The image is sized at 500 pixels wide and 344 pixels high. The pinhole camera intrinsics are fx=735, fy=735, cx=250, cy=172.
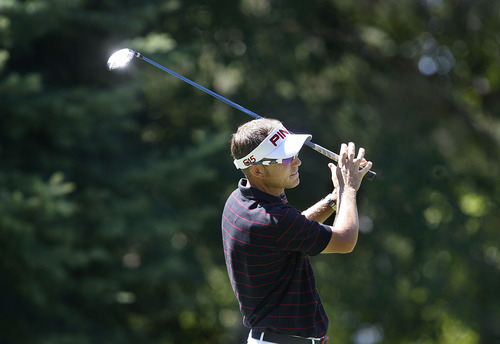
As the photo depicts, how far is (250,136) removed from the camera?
10.1 ft

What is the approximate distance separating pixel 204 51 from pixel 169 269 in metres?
4.05

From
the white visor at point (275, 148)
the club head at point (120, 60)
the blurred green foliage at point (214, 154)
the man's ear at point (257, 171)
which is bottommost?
the man's ear at point (257, 171)

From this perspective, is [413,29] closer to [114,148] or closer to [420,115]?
[420,115]

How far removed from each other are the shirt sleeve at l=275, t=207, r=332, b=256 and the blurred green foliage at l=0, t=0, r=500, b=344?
4298 mm

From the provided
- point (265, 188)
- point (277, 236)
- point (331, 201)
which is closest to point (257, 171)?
point (265, 188)

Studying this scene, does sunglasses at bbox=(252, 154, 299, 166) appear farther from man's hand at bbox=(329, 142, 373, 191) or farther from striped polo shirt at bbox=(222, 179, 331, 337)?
man's hand at bbox=(329, 142, 373, 191)

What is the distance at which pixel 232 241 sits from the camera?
9.97 feet

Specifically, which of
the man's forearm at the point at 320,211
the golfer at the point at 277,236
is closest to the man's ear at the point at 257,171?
the golfer at the point at 277,236

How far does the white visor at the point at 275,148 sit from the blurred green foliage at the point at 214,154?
4.14m

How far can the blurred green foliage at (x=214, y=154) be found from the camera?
7.77 metres

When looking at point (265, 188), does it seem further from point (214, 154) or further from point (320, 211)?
point (214, 154)

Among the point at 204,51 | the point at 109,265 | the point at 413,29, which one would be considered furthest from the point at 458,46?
the point at 109,265

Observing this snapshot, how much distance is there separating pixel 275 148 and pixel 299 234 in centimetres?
37

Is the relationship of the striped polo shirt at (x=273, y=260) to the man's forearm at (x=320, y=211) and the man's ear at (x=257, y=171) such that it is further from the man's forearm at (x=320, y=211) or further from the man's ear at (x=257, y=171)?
the man's forearm at (x=320, y=211)
